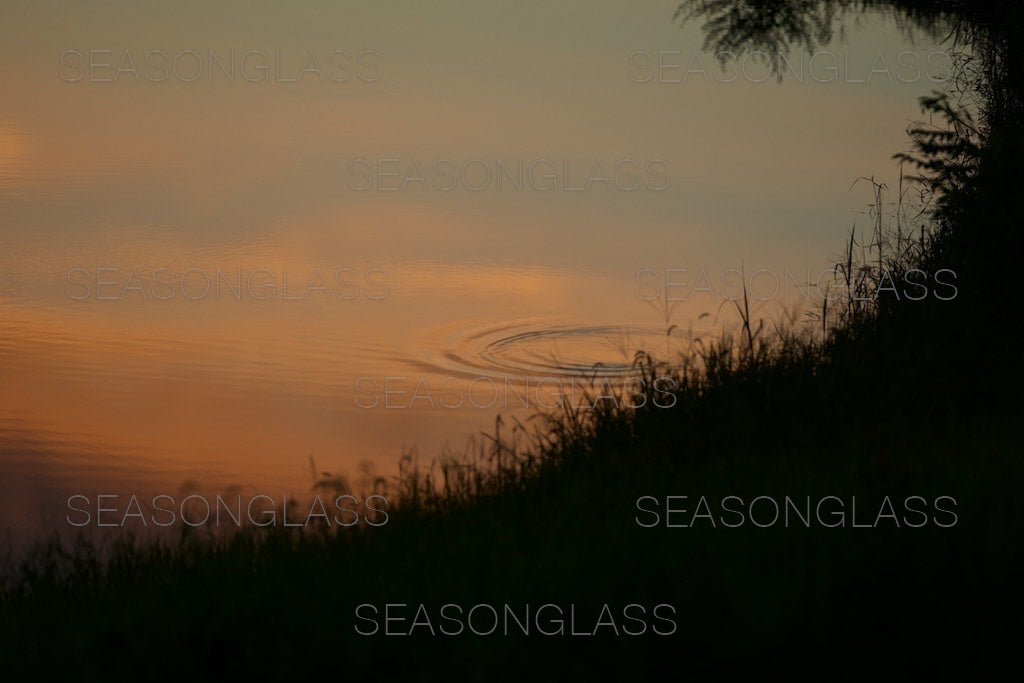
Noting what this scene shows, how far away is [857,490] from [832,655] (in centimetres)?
144

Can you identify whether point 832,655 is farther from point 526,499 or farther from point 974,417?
point 974,417

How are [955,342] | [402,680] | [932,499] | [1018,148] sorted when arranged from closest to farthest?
1. [402,680]
2. [932,499]
3. [955,342]
4. [1018,148]

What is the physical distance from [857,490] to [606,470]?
5.04ft

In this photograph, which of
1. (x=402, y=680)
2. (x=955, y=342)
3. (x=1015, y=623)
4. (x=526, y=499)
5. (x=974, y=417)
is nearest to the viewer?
(x=402, y=680)

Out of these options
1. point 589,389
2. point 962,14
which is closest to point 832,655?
point 589,389

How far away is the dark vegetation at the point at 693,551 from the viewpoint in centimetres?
470

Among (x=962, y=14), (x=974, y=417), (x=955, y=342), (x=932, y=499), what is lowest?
(x=932, y=499)

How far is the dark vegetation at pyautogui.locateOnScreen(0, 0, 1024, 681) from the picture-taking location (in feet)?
15.4

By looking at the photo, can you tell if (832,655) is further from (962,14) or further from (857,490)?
(962,14)

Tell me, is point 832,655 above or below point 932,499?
below

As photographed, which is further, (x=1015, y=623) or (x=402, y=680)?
(x=1015, y=623)

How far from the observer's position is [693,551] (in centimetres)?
525

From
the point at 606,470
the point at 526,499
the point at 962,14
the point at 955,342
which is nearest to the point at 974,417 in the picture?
the point at 955,342

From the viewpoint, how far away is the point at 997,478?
5.98 m
